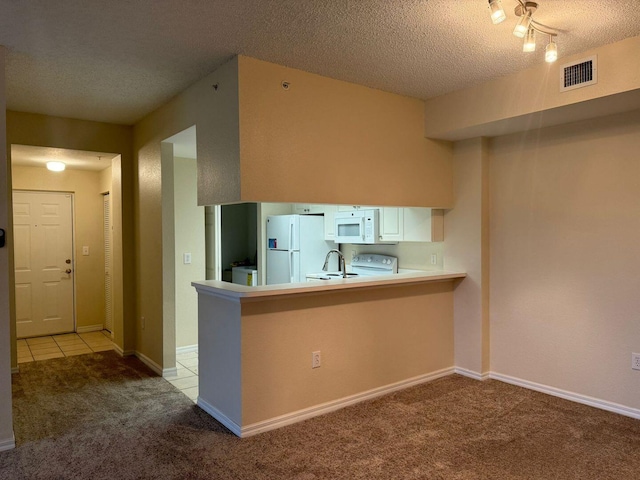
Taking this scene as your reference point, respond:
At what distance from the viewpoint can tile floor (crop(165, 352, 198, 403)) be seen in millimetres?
3810

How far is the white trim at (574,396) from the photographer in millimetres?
3196

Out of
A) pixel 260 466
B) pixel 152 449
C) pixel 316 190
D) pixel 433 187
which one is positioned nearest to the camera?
pixel 260 466

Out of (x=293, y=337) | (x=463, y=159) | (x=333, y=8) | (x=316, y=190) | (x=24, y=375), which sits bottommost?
(x=24, y=375)

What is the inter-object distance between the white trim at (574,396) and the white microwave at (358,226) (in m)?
1.71

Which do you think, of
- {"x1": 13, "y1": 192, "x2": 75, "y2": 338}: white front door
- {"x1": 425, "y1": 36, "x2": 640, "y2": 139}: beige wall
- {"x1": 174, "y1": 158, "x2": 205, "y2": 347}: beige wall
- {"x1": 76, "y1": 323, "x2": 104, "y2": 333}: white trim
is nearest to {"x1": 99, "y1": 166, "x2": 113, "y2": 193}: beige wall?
{"x1": 13, "y1": 192, "x2": 75, "y2": 338}: white front door

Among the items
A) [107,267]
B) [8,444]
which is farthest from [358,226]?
[107,267]

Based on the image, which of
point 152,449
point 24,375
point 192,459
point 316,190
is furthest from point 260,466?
point 24,375

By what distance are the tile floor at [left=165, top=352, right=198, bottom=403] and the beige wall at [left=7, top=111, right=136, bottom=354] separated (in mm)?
656

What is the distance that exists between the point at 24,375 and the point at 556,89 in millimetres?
5062

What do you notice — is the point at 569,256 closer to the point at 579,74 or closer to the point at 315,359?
the point at 579,74

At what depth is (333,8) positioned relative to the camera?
2.30 meters

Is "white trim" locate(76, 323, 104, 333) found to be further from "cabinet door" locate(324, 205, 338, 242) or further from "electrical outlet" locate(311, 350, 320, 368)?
"electrical outlet" locate(311, 350, 320, 368)

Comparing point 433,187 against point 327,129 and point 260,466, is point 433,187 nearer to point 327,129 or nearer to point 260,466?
point 327,129

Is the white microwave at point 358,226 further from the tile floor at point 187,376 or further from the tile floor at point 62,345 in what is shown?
the tile floor at point 62,345
